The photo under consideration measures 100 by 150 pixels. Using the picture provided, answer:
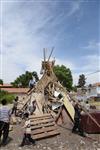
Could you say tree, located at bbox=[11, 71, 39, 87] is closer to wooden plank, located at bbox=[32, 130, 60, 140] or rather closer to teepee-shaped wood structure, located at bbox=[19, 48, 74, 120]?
teepee-shaped wood structure, located at bbox=[19, 48, 74, 120]

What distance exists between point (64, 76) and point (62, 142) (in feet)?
207

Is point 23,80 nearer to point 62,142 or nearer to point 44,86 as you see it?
point 44,86

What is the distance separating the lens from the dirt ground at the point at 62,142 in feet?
39.7

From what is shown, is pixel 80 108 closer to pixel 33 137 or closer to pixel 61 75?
pixel 33 137

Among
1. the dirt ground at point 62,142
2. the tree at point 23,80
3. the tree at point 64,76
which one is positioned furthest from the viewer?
the tree at point 23,80

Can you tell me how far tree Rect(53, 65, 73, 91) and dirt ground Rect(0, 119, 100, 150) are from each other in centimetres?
6044

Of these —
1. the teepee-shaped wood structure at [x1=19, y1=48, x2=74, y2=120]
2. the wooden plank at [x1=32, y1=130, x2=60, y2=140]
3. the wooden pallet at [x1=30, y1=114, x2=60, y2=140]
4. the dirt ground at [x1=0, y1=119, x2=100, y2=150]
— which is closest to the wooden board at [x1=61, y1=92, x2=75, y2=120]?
the teepee-shaped wood structure at [x1=19, y1=48, x2=74, y2=120]

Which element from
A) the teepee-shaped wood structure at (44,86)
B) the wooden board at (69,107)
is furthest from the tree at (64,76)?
the wooden board at (69,107)

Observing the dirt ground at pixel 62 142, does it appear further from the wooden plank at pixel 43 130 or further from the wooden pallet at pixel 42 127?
the wooden plank at pixel 43 130

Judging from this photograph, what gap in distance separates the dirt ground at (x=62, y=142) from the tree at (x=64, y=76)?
6044 cm

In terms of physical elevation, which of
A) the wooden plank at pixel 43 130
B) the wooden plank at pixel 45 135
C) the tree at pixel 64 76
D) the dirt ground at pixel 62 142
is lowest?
the dirt ground at pixel 62 142

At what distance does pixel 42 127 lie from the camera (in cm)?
1471

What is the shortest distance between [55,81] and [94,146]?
1034cm

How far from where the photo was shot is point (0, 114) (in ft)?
40.6
